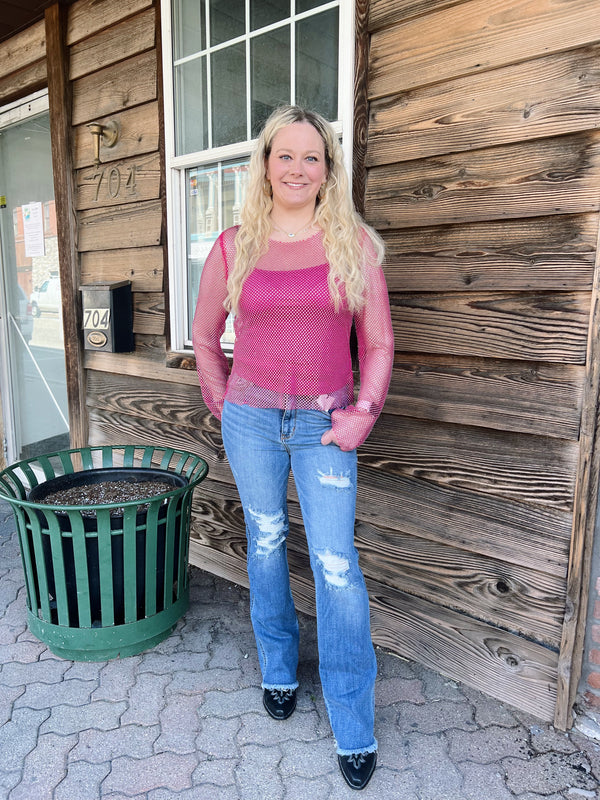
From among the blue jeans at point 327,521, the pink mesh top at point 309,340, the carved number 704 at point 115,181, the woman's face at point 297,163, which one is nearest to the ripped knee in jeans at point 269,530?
the blue jeans at point 327,521

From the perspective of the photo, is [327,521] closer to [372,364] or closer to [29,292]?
[372,364]

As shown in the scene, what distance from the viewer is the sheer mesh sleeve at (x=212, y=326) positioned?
1879 mm

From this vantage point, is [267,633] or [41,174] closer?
[267,633]

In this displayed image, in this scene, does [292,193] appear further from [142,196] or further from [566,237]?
[142,196]

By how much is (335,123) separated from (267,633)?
6.05ft

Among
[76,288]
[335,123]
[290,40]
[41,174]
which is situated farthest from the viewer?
[41,174]

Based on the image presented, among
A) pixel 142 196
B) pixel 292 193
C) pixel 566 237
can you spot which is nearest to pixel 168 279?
pixel 142 196

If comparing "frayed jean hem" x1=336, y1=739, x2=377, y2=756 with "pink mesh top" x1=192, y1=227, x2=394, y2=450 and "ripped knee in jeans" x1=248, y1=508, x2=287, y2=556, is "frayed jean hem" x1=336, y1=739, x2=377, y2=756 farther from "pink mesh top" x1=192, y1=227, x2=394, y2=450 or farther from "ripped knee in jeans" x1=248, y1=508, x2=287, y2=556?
"pink mesh top" x1=192, y1=227, x2=394, y2=450

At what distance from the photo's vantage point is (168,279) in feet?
9.61

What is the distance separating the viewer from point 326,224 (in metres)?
1.71

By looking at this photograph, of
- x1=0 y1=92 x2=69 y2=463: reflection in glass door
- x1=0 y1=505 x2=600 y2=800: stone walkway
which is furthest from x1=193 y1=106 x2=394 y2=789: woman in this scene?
x1=0 y1=92 x2=69 y2=463: reflection in glass door

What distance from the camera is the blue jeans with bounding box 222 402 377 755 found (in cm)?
170

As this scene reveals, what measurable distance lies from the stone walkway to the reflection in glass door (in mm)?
2136

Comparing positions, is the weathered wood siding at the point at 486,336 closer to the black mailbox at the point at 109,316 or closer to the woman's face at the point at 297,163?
the woman's face at the point at 297,163
